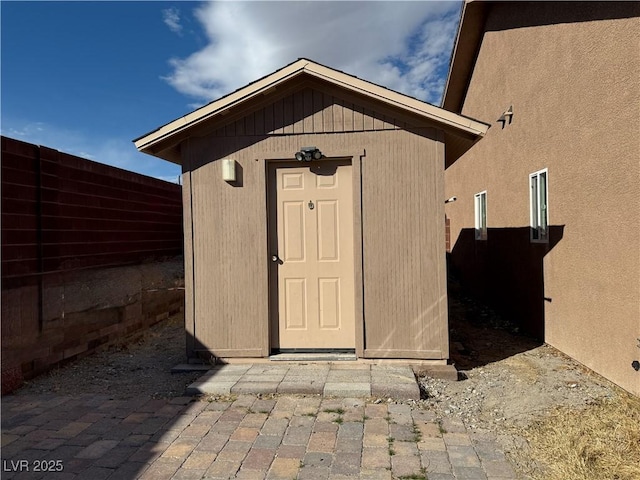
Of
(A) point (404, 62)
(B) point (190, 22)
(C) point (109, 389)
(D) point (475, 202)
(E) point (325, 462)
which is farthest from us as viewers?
(A) point (404, 62)

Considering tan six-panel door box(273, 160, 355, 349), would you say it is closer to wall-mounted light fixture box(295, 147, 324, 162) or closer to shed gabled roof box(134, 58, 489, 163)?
wall-mounted light fixture box(295, 147, 324, 162)

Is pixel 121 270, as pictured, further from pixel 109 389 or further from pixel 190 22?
pixel 190 22

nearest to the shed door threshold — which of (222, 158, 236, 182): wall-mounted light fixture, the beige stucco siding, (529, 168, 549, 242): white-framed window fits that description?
(222, 158, 236, 182): wall-mounted light fixture

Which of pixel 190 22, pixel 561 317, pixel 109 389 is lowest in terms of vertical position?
pixel 109 389

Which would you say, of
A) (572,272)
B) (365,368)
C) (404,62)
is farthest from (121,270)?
(404,62)

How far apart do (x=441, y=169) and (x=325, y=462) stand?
10.4ft

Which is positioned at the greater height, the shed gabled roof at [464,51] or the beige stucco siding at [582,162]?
the shed gabled roof at [464,51]

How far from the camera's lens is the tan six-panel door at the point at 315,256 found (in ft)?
15.8

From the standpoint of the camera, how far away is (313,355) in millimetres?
4820

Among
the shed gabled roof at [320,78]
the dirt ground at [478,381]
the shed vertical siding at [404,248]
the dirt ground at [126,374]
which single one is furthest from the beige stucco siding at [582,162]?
the dirt ground at [126,374]

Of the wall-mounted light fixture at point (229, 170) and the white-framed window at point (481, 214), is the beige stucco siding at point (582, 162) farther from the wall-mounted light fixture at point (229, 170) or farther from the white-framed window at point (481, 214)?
the wall-mounted light fixture at point (229, 170)

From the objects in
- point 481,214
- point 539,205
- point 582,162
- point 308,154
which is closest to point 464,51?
point 481,214

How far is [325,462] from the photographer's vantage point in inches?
112

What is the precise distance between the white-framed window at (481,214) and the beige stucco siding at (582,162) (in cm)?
148
